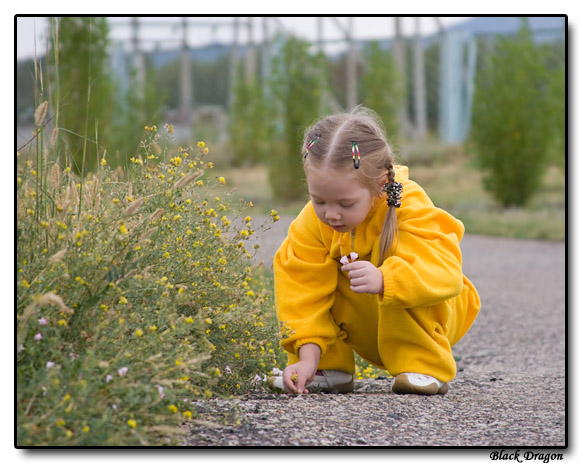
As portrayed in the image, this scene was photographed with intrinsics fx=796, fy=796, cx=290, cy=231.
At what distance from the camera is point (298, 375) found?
10.8 ft

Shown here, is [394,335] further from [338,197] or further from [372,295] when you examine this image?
[338,197]

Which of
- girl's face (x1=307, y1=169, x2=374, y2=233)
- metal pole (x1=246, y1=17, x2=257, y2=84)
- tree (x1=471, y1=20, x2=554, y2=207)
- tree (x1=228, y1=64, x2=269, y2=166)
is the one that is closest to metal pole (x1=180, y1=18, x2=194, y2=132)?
tree (x1=228, y1=64, x2=269, y2=166)

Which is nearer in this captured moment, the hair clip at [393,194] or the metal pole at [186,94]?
the hair clip at [393,194]

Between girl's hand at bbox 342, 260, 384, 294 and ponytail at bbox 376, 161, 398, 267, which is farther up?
ponytail at bbox 376, 161, 398, 267

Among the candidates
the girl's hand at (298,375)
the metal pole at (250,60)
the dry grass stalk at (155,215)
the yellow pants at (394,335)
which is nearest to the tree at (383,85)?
the metal pole at (250,60)

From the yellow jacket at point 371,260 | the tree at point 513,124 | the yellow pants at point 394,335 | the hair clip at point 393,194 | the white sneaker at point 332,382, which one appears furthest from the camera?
the tree at point 513,124

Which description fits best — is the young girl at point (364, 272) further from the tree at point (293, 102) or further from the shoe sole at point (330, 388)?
the tree at point (293, 102)

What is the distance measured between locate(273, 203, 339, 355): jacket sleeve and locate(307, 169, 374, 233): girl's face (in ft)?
1.03

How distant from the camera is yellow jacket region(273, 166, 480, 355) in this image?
315 centimetres

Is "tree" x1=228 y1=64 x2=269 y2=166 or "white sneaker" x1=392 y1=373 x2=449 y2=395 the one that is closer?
"white sneaker" x1=392 y1=373 x2=449 y2=395

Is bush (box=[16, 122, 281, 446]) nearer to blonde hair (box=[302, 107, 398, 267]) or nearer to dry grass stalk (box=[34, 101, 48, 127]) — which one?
dry grass stalk (box=[34, 101, 48, 127])

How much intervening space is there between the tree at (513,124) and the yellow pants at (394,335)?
9005mm

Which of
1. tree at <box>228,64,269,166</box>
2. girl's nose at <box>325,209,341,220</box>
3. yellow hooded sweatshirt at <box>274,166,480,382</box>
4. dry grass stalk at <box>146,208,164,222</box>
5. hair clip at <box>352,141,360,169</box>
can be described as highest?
hair clip at <box>352,141,360,169</box>

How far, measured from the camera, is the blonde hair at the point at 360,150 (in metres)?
3.08
